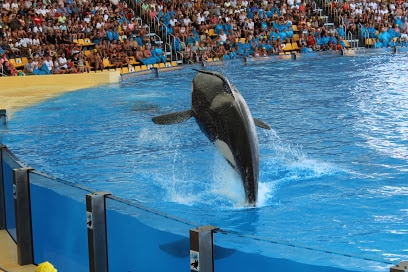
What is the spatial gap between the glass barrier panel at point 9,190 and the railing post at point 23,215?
0.34 metres

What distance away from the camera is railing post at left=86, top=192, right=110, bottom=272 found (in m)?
5.73

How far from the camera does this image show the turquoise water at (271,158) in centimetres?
818

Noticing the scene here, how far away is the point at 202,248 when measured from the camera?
15.4 ft

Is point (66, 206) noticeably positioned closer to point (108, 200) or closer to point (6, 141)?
point (108, 200)

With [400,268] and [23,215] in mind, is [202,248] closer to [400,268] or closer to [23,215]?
[400,268]

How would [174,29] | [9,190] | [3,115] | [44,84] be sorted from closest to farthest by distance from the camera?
[9,190]
[3,115]
[44,84]
[174,29]

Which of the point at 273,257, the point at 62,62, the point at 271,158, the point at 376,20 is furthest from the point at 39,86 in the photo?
the point at 376,20

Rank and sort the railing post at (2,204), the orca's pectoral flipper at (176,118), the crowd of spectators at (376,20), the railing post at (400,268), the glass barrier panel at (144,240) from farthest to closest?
the crowd of spectators at (376,20), the orca's pectoral flipper at (176,118), the railing post at (2,204), the glass barrier panel at (144,240), the railing post at (400,268)

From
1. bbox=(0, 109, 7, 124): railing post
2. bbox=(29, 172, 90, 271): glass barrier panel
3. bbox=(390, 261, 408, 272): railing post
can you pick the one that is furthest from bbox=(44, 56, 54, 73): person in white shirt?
bbox=(390, 261, 408, 272): railing post

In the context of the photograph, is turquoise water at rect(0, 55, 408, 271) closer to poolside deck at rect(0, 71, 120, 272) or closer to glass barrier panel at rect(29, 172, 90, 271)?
poolside deck at rect(0, 71, 120, 272)

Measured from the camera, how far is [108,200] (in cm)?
572

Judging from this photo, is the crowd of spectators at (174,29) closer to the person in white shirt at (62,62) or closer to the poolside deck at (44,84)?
the person in white shirt at (62,62)

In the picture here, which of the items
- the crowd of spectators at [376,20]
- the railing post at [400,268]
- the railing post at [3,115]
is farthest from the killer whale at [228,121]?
the crowd of spectators at [376,20]

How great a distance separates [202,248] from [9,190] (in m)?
3.32
